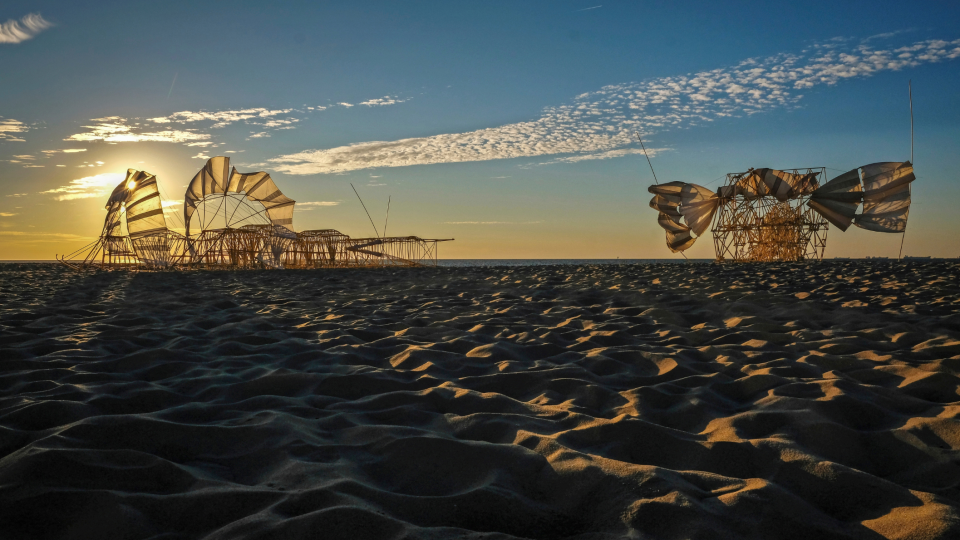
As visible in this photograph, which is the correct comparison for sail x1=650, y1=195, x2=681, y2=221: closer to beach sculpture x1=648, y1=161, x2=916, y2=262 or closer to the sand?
beach sculpture x1=648, y1=161, x2=916, y2=262

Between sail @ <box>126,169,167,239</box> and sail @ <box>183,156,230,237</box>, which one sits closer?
sail @ <box>126,169,167,239</box>

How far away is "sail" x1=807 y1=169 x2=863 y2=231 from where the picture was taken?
2145 centimetres

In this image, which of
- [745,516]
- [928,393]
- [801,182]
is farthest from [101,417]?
[801,182]

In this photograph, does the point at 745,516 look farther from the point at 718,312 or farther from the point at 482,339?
the point at 718,312

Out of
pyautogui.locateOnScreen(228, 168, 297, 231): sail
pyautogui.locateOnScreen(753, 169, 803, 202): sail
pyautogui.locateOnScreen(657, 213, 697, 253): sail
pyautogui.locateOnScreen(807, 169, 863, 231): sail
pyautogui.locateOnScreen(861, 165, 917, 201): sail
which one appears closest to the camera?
pyautogui.locateOnScreen(861, 165, 917, 201): sail

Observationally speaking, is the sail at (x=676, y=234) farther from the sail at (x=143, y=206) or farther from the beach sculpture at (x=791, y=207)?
the sail at (x=143, y=206)

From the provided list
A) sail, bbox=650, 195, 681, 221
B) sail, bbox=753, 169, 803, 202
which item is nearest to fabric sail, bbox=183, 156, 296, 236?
sail, bbox=650, 195, 681, 221

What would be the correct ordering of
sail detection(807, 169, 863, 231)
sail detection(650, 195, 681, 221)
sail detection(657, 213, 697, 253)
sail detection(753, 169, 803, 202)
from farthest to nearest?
sail detection(657, 213, 697, 253), sail detection(650, 195, 681, 221), sail detection(753, 169, 803, 202), sail detection(807, 169, 863, 231)

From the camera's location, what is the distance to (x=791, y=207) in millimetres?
24062

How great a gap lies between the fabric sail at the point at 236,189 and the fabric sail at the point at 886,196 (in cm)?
2373

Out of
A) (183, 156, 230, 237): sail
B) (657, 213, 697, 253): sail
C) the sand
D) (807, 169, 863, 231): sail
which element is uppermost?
(183, 156, 230, 237): sail

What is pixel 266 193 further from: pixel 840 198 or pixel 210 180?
pixel 840 198

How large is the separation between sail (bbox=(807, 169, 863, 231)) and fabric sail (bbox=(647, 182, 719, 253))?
423 centimetres

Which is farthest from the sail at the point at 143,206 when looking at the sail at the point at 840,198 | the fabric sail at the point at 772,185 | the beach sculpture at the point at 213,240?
the sail at the point at 840,198
